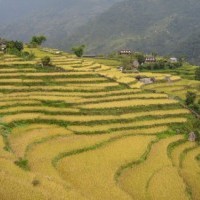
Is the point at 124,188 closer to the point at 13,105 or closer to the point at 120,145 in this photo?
the point at 120,145

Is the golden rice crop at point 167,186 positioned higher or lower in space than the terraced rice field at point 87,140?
lower

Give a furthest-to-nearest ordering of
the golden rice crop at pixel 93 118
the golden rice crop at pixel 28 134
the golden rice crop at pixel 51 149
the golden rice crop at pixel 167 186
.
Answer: the golden rice crop at pixel 93 118 → the golden rice crop at pixel 28 134 → the golden rice crop at pixel 167 186 → the golden rice crop at pixel 51 149

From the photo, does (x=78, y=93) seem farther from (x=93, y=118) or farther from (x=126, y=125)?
(x=126, y=125)

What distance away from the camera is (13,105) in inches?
1232

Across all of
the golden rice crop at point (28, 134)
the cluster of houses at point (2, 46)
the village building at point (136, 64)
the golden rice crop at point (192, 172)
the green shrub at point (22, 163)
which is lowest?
the golden rice crop at point (192, 172)

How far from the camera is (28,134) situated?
26.9m

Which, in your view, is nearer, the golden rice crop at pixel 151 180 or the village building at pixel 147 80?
the golden rice crop at pixel 151 180

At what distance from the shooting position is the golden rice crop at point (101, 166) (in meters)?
20.4

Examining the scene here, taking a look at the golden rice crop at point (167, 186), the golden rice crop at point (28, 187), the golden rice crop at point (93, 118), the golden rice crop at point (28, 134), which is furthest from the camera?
the golden rice crop at point (93, 118)

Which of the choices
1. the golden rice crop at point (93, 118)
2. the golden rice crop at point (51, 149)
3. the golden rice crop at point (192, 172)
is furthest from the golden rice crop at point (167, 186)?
the golden rice crop at point (93, 118)

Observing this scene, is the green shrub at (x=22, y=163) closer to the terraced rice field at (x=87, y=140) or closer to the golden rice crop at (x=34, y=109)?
the terraced rice field at (x=87, y=140)

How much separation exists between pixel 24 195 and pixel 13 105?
15.5 metres

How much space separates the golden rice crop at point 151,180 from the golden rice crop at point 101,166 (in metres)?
0.68

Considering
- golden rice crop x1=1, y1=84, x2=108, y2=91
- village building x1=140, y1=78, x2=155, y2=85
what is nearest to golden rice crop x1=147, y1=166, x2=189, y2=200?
golden rice crop x1=1, y1=84, x2=108, y2=91
